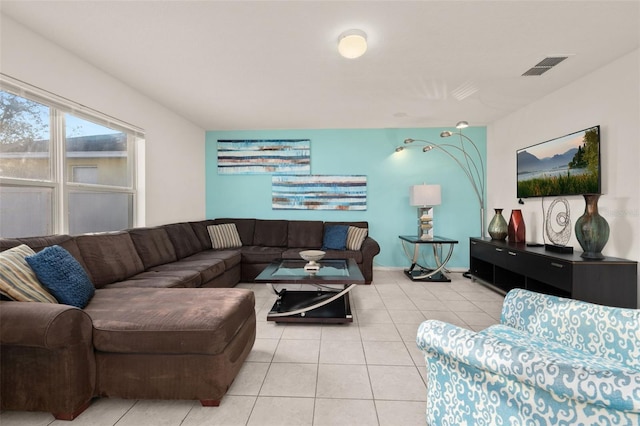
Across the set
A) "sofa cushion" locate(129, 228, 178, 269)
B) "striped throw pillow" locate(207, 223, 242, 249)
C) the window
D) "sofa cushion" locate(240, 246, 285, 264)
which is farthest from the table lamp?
the window

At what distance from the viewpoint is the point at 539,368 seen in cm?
77

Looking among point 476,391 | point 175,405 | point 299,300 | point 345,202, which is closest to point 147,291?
point 175,405

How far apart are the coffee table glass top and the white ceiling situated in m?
1.98

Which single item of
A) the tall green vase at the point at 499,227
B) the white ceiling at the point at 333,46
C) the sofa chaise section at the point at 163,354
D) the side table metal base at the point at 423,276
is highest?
the white ceiling at the point at 333,46

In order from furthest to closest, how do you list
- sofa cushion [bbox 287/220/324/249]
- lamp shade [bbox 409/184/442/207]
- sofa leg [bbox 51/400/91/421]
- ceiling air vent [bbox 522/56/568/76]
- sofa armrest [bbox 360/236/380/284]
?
sofa cushion [bbox 287/220/324/249] < lamp shade [bbox 409/184/442/207] < sofa armrest [bbox 360/236/380/284] < ceiling air vent [bbox 522/56/568/76] < sofa leg [bbox 51/400/91/421]

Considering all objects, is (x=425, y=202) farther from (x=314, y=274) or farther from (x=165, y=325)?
(x=165, y=325)

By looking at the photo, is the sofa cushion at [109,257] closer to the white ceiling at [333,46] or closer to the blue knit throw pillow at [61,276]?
the blue knit throw pillow at [61,276]

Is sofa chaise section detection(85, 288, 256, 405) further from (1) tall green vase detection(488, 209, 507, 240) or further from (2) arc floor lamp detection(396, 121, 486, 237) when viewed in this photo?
(2) arc floor lamp detection(396, 121, 486, 237)

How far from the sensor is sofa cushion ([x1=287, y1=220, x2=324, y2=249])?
4.63m

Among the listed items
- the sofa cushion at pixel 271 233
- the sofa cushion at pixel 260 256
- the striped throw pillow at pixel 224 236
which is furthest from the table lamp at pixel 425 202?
the striped throw pillow at pixel 224 236

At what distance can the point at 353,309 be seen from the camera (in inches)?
122

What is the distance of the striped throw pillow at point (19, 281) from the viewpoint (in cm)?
153

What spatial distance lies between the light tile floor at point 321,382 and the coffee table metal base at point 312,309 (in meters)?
0.07

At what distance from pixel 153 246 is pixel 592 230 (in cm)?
434
